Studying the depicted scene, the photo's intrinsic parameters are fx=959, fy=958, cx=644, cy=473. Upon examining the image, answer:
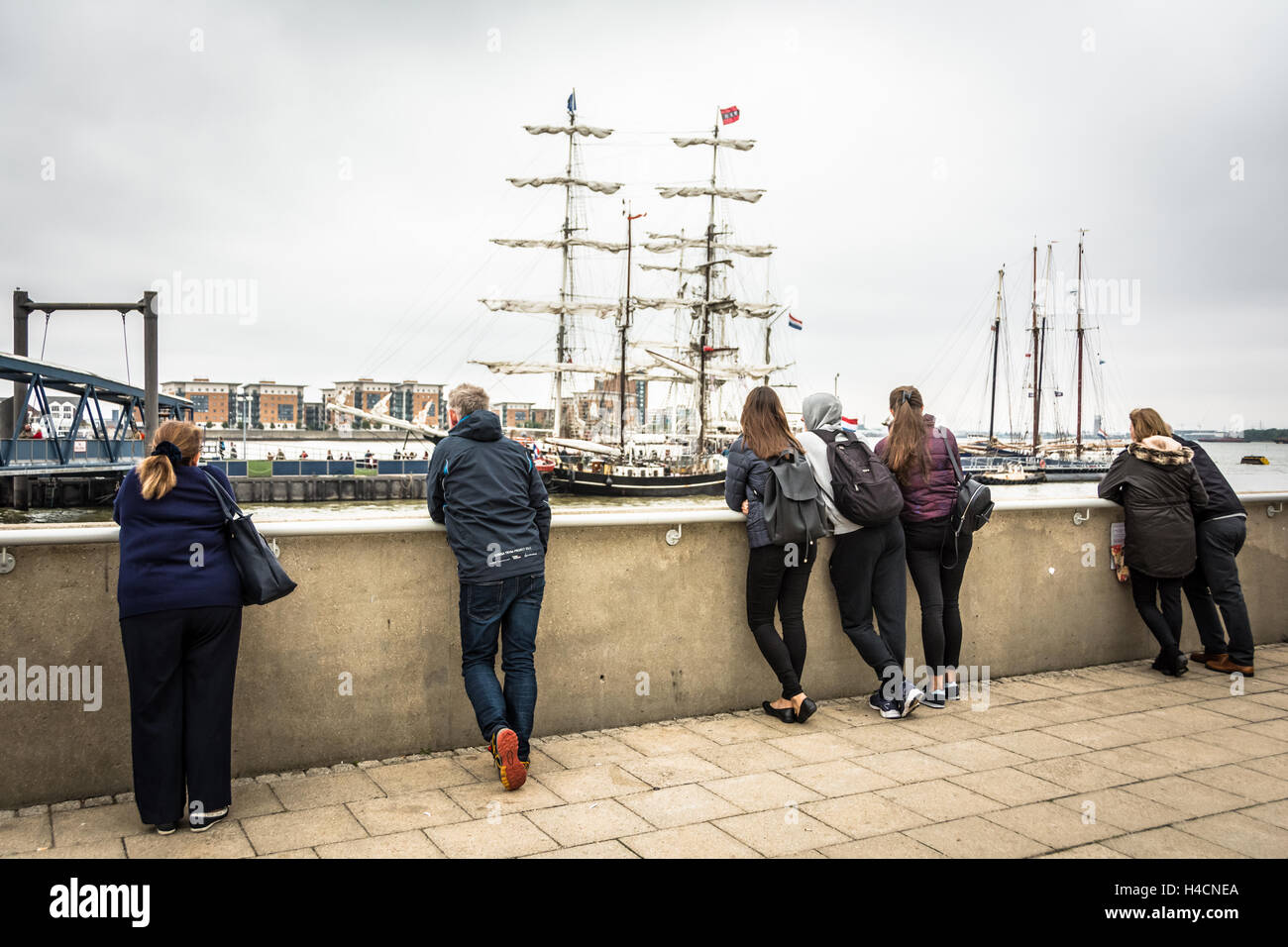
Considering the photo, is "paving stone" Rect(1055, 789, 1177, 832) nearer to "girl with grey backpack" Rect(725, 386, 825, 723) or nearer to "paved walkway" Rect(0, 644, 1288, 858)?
"paved walkway" Rect(0, 644, 1288, 858)

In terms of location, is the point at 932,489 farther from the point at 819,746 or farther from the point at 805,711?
the point at 819,746

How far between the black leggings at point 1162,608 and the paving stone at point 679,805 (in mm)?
3983

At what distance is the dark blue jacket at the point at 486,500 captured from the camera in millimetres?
4367

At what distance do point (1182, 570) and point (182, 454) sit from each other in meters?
6.08

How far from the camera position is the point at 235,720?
4.33m

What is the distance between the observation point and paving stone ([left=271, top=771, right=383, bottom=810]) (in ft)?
13.2

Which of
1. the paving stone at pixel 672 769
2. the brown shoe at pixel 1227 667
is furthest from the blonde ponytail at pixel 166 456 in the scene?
the brown shoe at pixel 1227 667

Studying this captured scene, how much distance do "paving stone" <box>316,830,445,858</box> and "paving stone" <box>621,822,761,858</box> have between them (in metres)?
0.74

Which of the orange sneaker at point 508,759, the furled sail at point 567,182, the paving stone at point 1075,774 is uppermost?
the furled sail at point 567,182

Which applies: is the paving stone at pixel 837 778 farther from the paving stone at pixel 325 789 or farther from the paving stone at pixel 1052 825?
the paving stone at pixel 325 789
